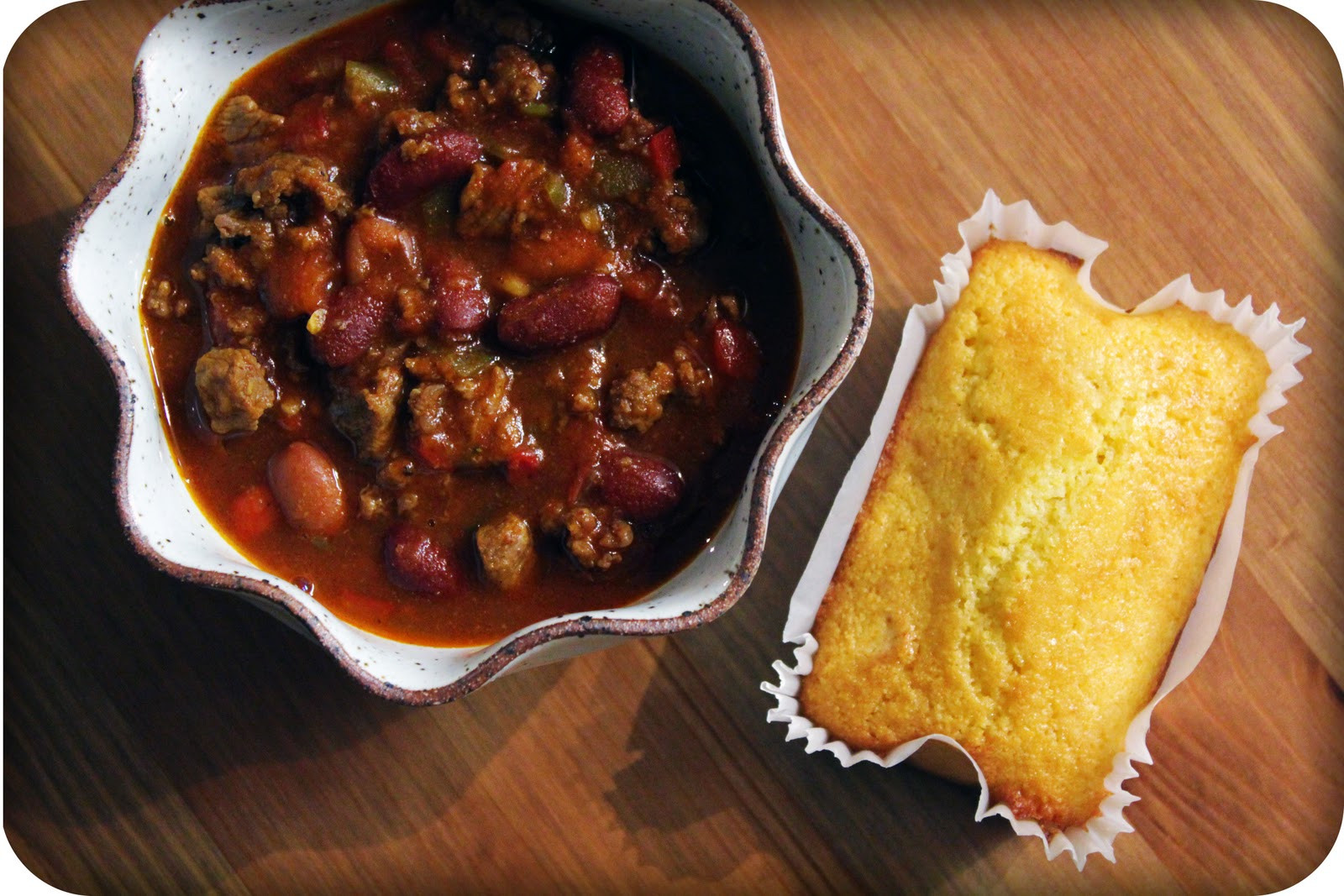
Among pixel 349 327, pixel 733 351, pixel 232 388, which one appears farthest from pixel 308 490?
pixel 733 351

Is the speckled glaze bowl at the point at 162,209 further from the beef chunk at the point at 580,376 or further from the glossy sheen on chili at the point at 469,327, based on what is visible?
the beef chunk at the point at 580,376

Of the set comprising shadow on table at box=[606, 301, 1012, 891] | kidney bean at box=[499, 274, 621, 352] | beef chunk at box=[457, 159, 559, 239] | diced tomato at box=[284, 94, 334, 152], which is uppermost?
diced tomato at box=[284, 94, 334, 152]

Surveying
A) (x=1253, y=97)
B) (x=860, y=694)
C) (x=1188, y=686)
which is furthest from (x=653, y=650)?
(x=1253, y=97)

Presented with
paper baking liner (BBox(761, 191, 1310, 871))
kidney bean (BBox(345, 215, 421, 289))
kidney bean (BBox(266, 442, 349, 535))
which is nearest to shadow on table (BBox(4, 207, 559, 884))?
kidney bean (BBox(266, 442, 349, 535))

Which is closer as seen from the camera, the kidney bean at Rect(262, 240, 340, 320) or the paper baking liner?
the kidney bean at Rect(262, 240, 340, 320)

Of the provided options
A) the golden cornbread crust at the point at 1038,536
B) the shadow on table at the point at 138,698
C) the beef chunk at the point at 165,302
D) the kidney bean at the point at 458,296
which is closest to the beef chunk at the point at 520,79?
the kidney bean at the point at 458,296

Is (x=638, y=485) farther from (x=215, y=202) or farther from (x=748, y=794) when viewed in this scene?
(x=215, y=202)

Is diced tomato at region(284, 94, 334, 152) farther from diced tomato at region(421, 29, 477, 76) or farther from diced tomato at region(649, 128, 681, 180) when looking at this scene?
diced tomato at region(649, 128, 681, 180)

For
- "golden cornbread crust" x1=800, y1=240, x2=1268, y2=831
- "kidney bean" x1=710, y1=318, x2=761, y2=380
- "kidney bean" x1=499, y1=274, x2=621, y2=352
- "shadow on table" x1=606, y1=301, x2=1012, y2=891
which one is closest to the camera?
"kidney bean" x1=499, y1=274, x2=621, y2=352
